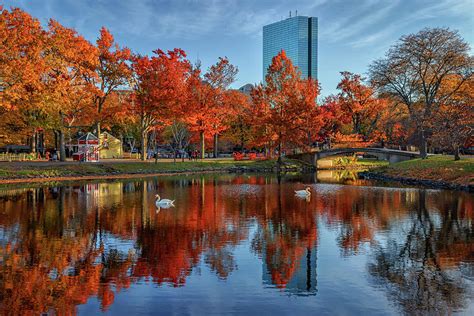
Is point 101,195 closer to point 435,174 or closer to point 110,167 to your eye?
point 110,167

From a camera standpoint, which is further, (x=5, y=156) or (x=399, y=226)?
(x=5, y=156)

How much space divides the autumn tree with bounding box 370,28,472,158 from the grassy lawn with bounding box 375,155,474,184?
4.07m

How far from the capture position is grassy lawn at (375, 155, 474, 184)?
37406 mm

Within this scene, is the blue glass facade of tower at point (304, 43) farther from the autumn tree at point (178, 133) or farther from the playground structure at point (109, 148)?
the playground structure at point (109, 148)

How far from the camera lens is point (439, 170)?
41.6 m

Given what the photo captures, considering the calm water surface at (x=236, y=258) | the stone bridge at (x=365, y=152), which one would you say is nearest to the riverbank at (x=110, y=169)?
the stone bridge at (x=365, y=152)

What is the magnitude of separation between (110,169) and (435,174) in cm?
3394

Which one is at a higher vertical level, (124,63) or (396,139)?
(124,63)

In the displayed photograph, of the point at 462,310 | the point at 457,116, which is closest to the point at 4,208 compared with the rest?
the point at 462,310

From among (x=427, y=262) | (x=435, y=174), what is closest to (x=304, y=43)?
(x=435, y=174)

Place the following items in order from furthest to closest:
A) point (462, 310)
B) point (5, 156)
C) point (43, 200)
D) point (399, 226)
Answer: point (5, 156) → point (43, 200) → point (399, 226) → point (462, 310)

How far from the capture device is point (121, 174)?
164ft

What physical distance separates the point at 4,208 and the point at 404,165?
134ft

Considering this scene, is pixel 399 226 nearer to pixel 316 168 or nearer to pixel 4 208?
pixel 4 208
